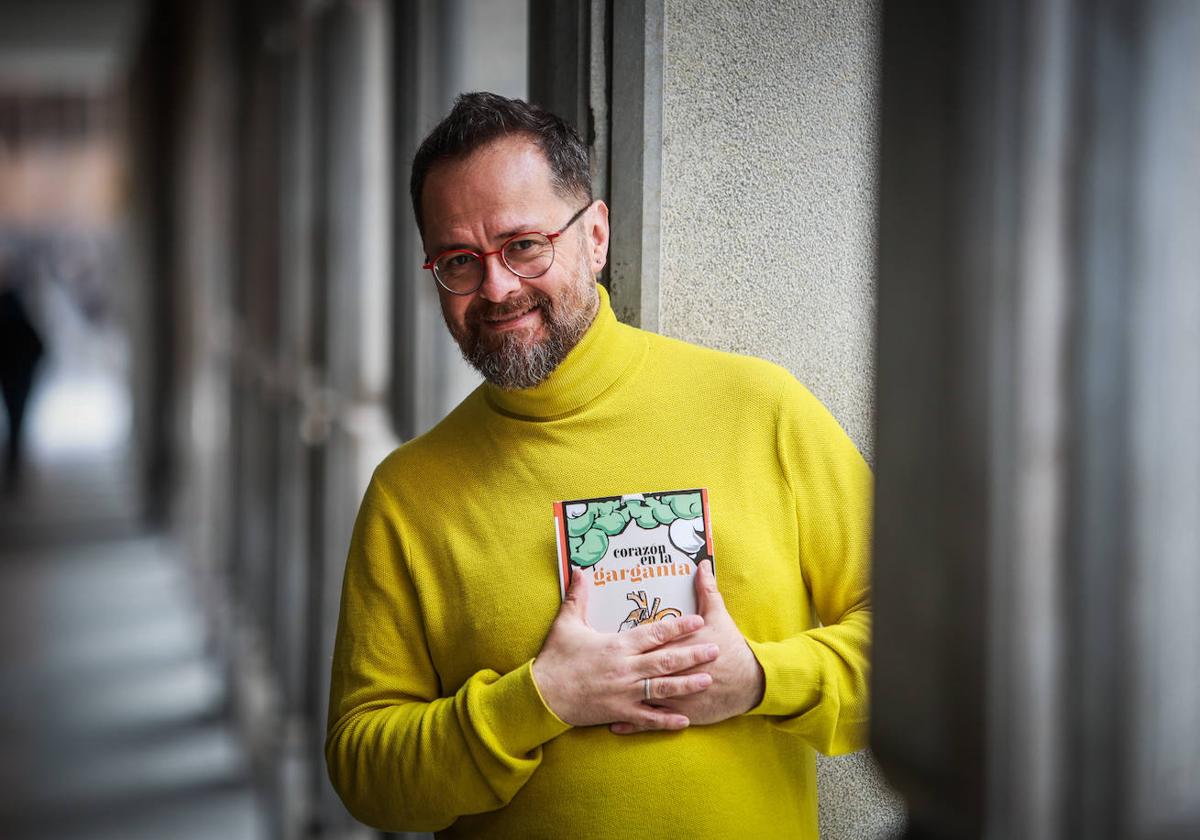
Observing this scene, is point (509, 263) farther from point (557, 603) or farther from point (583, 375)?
point (557, 603)

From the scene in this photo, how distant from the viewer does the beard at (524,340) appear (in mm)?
1390

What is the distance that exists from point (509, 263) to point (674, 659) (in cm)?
47

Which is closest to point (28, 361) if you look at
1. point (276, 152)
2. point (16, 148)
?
point (276, 152)

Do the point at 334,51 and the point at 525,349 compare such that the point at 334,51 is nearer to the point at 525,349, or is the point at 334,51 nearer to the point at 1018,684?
the point at 525,349

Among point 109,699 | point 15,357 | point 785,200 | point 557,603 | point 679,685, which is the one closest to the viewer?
point 679,685

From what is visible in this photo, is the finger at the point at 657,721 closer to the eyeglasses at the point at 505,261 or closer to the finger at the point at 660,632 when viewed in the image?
the finger at the point at 660,632

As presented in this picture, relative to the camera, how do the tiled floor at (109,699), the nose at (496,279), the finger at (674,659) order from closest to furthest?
1. the finger at (674,659)
2. the nose at (496,279)
3. the tiled floor at (109,699)

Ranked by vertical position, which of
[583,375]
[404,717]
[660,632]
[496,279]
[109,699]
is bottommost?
[109,699]

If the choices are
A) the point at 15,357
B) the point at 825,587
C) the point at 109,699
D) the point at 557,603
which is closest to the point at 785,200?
the point at 825,587

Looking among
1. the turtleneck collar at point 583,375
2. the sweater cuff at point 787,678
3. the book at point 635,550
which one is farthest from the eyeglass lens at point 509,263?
the sweater cuff at point 787,678

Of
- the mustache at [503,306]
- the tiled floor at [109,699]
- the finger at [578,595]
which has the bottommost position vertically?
the tiled floor at [109,699]

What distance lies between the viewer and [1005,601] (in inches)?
23.2

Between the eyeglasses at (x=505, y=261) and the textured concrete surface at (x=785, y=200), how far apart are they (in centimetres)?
37

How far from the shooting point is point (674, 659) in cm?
126
